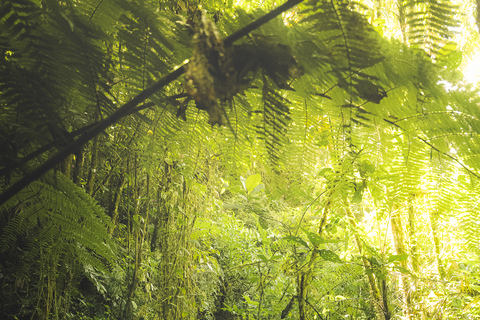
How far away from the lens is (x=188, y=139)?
0.64 meters

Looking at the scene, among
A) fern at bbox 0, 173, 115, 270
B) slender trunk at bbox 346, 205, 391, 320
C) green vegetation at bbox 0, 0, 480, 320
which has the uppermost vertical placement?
slender trunk at bbox 346, 205, 391, 320

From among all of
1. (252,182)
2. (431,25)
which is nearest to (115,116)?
(431,25)

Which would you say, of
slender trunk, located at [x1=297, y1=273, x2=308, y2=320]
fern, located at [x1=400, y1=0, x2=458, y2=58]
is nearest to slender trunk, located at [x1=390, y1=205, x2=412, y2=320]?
slender trunk, located at [x1=297, y1=273, x2=308, y2=320]

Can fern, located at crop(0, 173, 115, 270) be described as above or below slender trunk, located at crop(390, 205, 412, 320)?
below

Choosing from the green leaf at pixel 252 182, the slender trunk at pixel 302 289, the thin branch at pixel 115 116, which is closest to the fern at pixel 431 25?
the thin branch at pixel 115 116

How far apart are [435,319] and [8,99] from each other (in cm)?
254

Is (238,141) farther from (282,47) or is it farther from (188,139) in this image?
(282,47)

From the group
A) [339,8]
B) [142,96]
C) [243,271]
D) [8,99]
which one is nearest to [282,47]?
[339,8]

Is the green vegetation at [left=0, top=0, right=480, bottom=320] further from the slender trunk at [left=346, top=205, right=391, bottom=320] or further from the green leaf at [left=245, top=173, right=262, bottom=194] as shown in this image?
the slender trunk at [left=346, top=205, right=391, bottom=320]

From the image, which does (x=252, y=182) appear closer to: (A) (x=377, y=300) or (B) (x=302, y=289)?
(B) (x=302, y=289)

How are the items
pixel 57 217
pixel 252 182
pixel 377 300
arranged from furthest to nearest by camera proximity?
pixel 377 300, pixel 252 182, pixel 57 217

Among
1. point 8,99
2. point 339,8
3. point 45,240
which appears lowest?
point 45,240

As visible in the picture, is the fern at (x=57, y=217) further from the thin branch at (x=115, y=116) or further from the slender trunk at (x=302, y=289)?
the slender trunk at (x=302, y=289)

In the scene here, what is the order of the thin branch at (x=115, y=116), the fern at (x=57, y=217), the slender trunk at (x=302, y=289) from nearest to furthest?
the thin branch at (x=115, y=116)
the fern at (x=57, y=217)
the slender trunk at (x=302, y=289)
